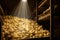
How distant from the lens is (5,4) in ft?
19.7

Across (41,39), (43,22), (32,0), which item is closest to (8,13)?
(32,0)

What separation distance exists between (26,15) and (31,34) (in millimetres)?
2831

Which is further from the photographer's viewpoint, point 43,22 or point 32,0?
point 32,0

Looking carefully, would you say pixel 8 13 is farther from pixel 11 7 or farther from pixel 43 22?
pixel 43 22
